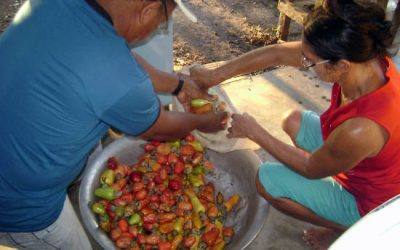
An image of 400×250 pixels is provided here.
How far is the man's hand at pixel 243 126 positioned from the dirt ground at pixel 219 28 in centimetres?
245

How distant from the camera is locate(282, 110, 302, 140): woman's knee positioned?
302 cm

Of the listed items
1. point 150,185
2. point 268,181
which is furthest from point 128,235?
point 268,181

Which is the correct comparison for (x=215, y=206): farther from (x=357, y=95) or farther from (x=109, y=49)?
(x=109, y=49)

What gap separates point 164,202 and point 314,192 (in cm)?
95

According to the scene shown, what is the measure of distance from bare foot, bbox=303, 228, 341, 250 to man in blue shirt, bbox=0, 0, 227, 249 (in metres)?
1.70

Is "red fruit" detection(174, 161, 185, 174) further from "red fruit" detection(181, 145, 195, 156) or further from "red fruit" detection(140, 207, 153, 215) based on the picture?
"red fruit" detection(140, 207, 153, 215)

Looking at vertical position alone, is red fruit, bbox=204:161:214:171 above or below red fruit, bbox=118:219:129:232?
above

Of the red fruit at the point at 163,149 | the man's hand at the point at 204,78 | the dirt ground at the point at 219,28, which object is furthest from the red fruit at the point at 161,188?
the dirt ground at the point at 219,28

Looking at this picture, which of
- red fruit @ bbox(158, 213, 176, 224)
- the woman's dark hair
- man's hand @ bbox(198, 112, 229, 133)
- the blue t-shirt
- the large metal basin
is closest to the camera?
the blue t-shirt

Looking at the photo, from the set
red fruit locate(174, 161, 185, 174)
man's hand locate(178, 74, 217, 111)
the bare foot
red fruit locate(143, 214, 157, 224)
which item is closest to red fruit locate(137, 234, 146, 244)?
red fruit locate(143, 214, 157, 224)

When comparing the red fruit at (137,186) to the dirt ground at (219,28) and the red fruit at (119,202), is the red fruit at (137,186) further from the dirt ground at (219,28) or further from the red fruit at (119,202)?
the dirt ground at (219,28)

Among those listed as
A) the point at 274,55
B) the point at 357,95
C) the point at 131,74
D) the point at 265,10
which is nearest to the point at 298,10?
the point at 265,10

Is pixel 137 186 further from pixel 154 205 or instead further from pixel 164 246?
pixel 164 246

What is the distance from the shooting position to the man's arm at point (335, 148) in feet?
6.67
